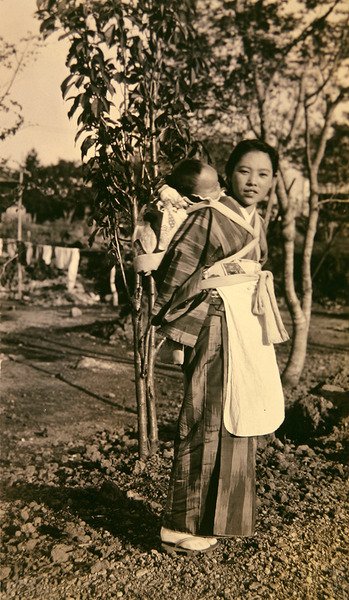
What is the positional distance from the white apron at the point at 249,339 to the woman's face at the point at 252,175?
12cm

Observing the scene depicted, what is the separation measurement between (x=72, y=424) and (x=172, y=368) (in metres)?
2.65

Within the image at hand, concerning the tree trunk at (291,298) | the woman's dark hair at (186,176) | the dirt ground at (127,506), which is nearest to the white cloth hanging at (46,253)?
the dirt ground at (127,506)

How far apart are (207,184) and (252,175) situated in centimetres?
20

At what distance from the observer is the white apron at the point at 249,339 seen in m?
2.45

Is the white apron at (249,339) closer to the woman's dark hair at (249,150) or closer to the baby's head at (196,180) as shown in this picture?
the baby's head at (196,180)

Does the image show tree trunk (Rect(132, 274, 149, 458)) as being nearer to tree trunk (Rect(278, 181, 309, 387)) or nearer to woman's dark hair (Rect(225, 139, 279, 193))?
woman's dark hair (Rect(225, 139, 279, 193))

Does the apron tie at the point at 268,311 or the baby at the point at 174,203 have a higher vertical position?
the baby at the point at 174,203

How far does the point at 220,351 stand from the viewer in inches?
98.1

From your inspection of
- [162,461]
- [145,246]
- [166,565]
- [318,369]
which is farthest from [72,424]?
[318,369]

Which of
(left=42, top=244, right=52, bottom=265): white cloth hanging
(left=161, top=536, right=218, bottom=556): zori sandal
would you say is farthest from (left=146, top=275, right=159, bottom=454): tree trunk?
(left=42, top=244, right=52, bottom=265): white cloth hanging

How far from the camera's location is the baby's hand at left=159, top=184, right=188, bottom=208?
8.00 ft

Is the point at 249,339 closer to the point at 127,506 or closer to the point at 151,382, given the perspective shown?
the point at 127,506

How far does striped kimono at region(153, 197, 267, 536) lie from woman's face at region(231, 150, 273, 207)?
0.24ft

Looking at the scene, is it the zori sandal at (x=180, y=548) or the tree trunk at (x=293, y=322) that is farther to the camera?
the tree trunk at (x=293, y=322)
